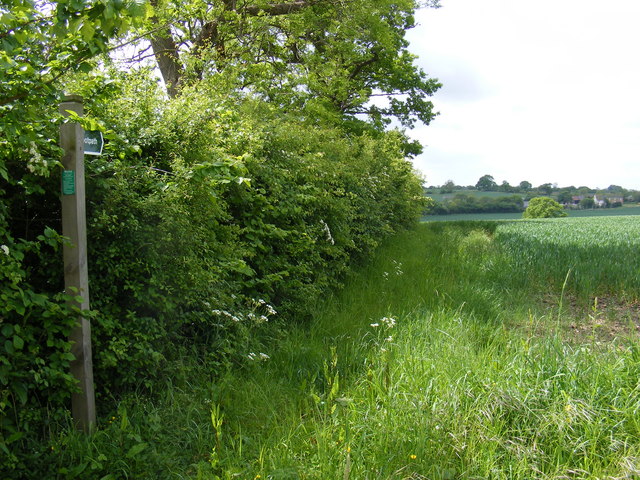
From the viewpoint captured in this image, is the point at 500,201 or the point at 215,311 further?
the point at 500,201

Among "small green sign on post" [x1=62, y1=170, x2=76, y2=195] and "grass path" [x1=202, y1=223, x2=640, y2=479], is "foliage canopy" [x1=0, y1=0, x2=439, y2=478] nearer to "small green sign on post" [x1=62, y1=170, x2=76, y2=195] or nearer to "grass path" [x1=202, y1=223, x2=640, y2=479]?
"small green sign on post" [x1=62, y1=170, x2=76, y2=195]

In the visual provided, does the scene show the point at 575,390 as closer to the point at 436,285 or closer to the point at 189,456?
the point at 189,456

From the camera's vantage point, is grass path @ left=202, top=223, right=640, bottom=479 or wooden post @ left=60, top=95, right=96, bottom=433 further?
wooden post @ left=60, top=95, right=96, bottom=433

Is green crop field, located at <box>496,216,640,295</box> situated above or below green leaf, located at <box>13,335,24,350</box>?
below

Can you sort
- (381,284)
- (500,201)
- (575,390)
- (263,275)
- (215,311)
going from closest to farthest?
1. (575,390)
2. (215,311)
3. (263,275)
4. (381,284)
5. (500,201)

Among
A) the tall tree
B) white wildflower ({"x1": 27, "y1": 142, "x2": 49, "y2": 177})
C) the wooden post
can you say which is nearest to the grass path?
the wooden post

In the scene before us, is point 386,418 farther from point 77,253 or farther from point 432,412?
point 77,253

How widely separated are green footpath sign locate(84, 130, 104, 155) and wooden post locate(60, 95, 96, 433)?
10 cm

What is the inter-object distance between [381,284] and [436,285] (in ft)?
2.86

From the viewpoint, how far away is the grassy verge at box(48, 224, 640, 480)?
9.30ft

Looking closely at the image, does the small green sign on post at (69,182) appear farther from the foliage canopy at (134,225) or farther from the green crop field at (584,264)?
the green crop field at (584,264)

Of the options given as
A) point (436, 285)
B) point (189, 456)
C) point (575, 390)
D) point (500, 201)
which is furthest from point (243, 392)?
point (500, 201)

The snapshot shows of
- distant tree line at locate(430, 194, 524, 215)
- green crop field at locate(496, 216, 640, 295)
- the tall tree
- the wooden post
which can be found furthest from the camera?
distant tree line at locate(430, 194, 524, 215)

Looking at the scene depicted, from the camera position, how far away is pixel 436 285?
758cm
